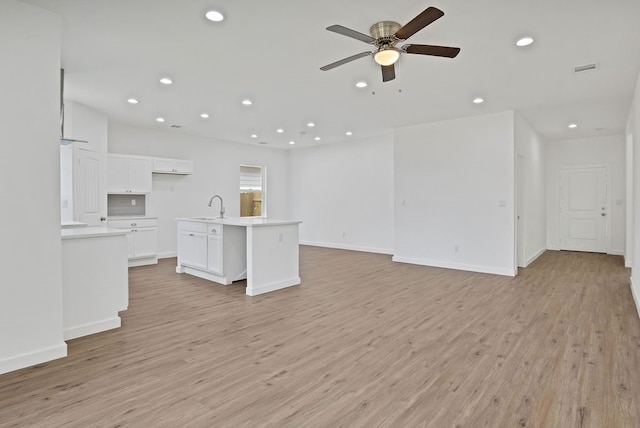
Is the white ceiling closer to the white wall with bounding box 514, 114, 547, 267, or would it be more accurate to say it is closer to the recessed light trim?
the recessed light trim

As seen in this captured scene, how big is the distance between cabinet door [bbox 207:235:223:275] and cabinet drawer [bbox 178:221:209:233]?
0.73ft

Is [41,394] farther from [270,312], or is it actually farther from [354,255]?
[354,255]

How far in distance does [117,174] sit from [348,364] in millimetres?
5767

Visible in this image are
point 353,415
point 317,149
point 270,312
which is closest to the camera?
point 353,415

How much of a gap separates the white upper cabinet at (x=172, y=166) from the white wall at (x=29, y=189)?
14.4 ft

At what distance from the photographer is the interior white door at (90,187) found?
18.2 ft

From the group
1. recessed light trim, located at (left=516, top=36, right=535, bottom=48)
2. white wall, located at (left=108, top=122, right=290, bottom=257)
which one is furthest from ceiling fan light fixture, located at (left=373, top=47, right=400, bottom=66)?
white wall, located at (left=108, top=122, right=290, bottom=257)

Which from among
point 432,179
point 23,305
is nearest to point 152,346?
point 23,305

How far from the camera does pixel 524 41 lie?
319 centimetres

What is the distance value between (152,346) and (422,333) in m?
2.39

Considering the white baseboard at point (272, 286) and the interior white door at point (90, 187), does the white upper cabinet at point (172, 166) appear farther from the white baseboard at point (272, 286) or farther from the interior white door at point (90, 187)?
the white baseboard at point (272, 286)

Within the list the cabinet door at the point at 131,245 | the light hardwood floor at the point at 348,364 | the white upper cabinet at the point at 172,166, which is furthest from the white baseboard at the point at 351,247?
the cabinet door at the point at 131,245

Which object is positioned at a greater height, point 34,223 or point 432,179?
point 432,179

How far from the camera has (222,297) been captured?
4422 mm
